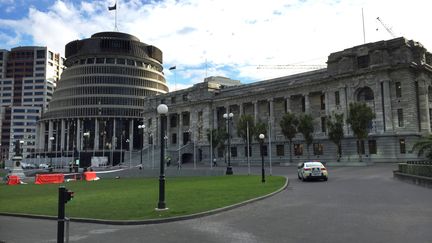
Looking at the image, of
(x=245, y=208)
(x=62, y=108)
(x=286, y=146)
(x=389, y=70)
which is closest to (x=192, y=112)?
(x=286, y=146)

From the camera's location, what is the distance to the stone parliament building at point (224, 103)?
215ft

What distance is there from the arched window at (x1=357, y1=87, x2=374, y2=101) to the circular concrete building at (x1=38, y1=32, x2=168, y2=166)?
8138 centimetres

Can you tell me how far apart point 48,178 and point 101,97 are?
93274mm

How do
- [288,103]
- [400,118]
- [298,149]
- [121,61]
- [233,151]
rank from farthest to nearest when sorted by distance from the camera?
[121,61]
[233,151]
[288,103]
[298,149]
[400,118]

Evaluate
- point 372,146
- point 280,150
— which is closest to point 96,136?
point 280,150

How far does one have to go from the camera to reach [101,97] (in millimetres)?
132625

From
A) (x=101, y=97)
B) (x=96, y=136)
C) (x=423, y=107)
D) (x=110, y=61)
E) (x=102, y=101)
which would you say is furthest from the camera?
(x=110, y=61)

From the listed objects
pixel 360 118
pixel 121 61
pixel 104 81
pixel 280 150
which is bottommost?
pixel 280 150

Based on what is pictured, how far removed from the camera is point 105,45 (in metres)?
138

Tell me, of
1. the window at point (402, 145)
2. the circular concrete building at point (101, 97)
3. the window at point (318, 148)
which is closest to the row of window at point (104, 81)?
the circular concrete building at point (101, 97)

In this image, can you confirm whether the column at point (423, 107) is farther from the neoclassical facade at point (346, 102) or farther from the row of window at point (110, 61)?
the row of window at point (110, 61)

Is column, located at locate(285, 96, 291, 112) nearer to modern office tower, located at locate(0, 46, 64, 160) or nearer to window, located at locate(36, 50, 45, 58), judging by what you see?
modern office tower, located at locate(0, 46, 64, 160)

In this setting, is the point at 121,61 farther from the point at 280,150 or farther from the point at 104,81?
the point at 280,150

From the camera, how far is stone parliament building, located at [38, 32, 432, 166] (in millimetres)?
65562
